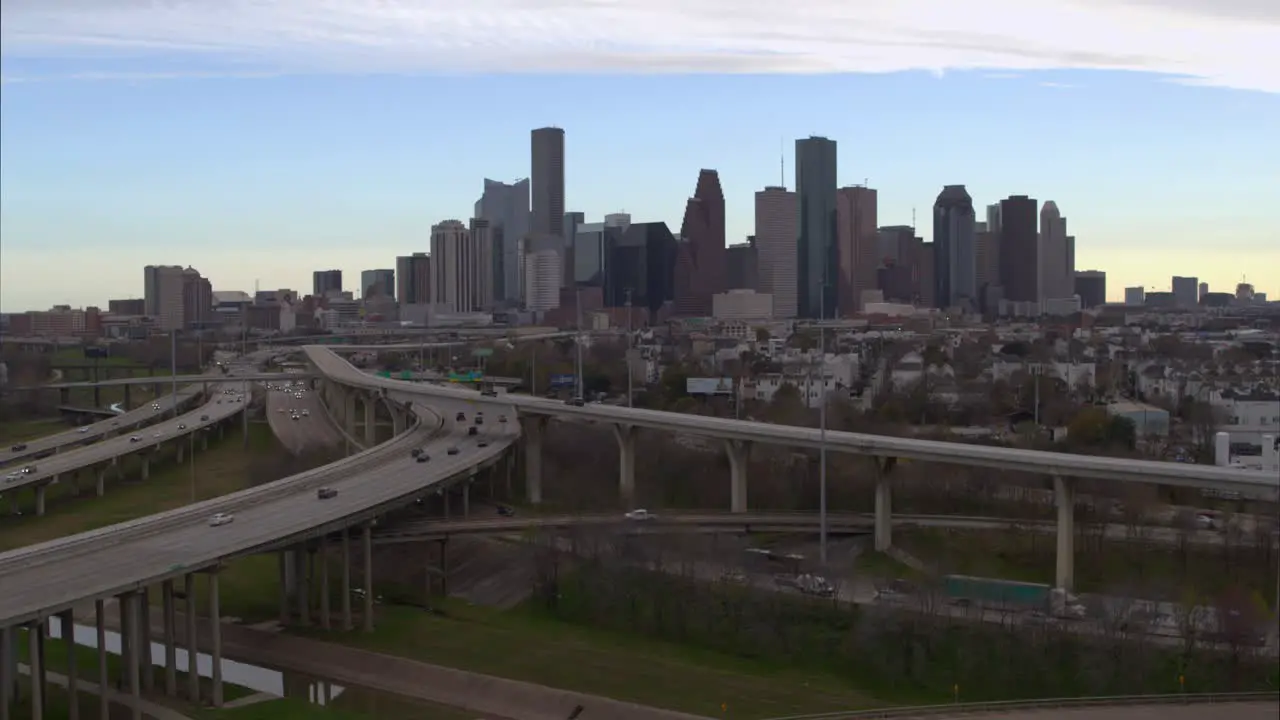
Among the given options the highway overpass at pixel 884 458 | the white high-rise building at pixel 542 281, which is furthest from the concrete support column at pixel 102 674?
the white high-rise building at pixel 542 281

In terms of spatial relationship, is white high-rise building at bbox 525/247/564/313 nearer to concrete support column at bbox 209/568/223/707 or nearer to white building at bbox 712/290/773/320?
white building at bbox 712/290/773/320

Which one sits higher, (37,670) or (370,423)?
(370,423)

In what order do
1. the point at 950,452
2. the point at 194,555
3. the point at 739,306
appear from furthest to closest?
the point at 739,306 → the point at 950,452 → the point at 194,555

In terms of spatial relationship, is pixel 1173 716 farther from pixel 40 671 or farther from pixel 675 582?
pixel 40 671

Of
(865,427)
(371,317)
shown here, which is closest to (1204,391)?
(865,427)

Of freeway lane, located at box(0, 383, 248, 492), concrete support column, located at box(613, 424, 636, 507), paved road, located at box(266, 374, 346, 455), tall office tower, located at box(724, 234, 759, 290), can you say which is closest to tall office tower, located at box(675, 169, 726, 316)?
tall office tower, located at box(724, 234, 759, 290)

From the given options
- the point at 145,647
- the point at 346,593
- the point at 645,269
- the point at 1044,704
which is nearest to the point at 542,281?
the point at 645,269

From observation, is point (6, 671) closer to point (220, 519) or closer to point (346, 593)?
point (220, 519)
